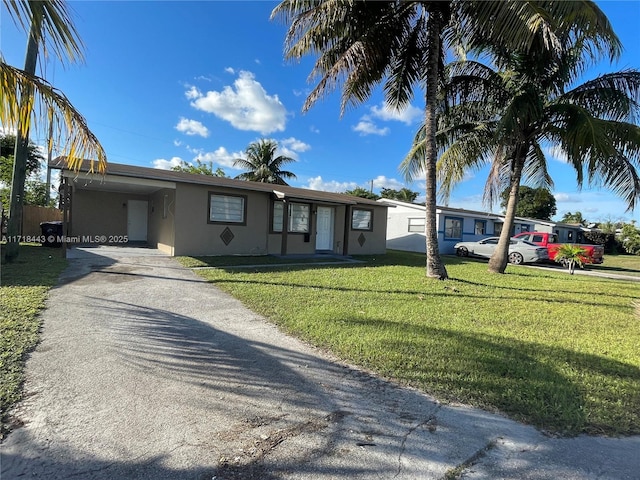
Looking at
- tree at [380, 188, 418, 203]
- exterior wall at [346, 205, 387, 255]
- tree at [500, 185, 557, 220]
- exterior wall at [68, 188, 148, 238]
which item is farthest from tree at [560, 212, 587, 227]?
exterior wall at [68, 188, 148, 238]

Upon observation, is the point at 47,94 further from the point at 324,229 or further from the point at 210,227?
the point at 324,229

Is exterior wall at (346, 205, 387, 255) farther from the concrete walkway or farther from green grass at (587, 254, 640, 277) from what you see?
the concrete walkway

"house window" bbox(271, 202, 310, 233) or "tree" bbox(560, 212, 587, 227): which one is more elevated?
"tree" bbox(560, 212, 587, 227)

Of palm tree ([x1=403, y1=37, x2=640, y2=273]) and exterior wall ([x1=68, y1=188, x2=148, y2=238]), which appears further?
exterior wall ([x1=68, y1=188, x2=148, y2=238])

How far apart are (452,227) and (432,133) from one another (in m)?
14.4

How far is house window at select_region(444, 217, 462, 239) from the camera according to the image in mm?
22359

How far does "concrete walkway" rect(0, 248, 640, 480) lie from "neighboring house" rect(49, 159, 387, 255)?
7.75m

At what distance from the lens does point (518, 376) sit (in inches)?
151

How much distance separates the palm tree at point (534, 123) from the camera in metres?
9.33

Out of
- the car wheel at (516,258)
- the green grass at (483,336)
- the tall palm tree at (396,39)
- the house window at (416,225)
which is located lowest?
the green grass at (483,336)

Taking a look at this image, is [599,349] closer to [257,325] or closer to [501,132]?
[257,325]

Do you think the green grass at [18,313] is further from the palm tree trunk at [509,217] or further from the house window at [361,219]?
the palm tree trunk at [509,217]

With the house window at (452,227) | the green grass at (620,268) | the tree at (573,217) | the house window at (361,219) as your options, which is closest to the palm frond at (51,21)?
the house window at (361,219)

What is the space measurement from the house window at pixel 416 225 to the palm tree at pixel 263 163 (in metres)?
14.7
